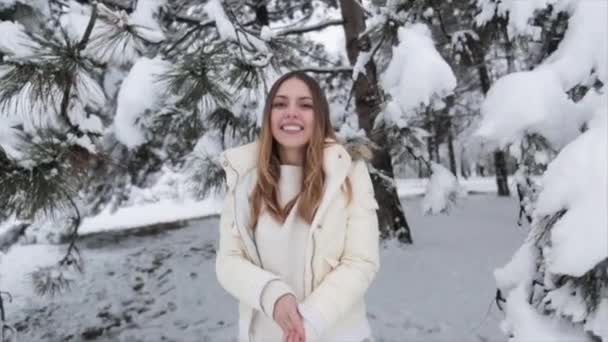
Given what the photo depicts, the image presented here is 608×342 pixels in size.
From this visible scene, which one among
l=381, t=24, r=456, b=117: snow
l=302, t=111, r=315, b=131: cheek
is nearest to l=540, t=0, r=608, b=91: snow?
l=381, t=24, r=456, b=117: snow

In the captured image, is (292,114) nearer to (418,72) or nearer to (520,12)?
(418,72)

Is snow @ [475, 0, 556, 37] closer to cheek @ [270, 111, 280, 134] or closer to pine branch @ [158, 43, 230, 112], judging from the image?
cheek @ [270, 111, 280, 134]

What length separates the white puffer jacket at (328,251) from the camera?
1.75 metres

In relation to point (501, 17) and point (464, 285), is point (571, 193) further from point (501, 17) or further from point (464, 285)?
point (464, 285)

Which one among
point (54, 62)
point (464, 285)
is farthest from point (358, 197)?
point (464, 285)

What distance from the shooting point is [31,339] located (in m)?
4.13

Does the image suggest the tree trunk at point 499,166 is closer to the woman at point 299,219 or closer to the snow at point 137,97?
the snow at point 137,97

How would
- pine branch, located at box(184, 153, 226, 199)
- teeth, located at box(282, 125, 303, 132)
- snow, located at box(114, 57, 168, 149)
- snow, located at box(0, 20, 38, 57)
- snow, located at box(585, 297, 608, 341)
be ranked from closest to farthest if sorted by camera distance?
snow, located at box(585, 297, 608, 341), teeth, located at box(282, 125, 303, 132), snow, located at box(0, 20, 38, 57), snow, located at box(114, 57, 168, 149), pine branch, located at box(184, 153, 226, 199)

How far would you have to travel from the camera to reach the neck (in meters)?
1.94

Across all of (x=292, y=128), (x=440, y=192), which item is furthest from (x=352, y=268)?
(x=440, y=192)

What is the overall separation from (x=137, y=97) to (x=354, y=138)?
4.72 ft

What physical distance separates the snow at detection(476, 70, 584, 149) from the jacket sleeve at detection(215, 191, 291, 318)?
3.15 ft

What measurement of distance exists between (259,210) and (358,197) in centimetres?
40

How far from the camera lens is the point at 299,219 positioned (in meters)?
1.85
